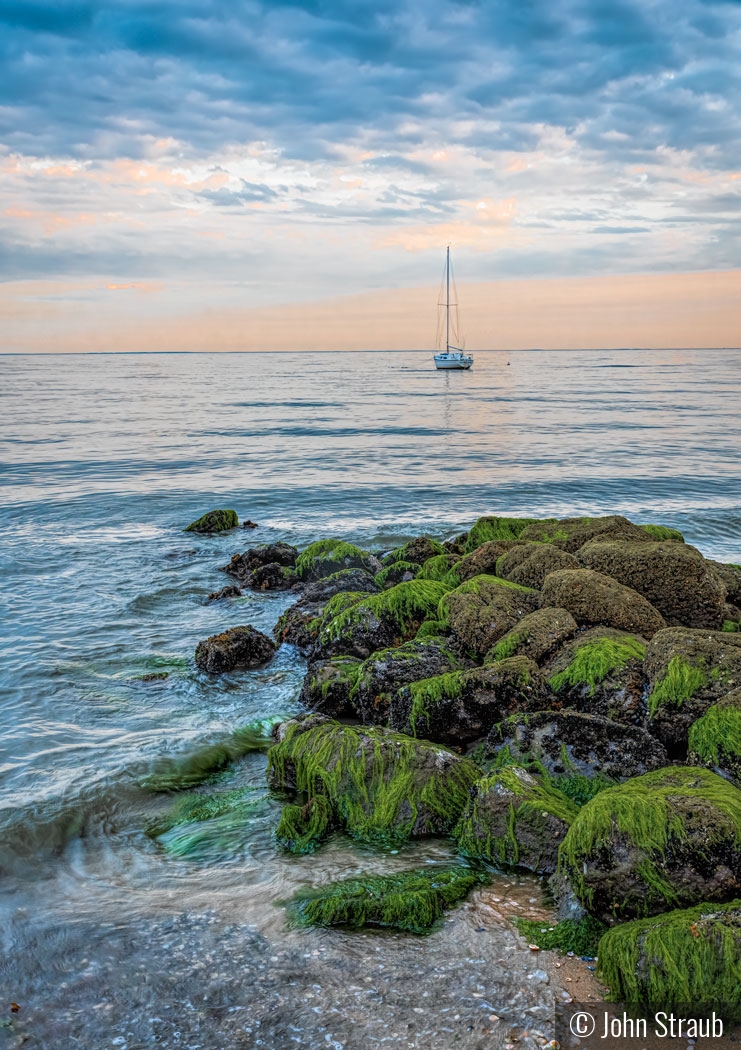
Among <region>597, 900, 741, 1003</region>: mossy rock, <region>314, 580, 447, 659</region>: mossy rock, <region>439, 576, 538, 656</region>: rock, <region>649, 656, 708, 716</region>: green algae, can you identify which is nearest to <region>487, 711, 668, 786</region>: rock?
<region>649, 656, 708, 716</region>: green algae

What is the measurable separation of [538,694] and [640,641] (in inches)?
48.6

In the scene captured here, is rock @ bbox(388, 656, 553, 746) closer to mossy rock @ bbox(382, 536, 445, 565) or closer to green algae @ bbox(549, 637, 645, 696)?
green algae @ bbox(549, 637, 645, 696)

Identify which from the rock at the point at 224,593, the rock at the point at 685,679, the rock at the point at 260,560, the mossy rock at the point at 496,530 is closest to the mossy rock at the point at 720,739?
the rock at the point at 685,679

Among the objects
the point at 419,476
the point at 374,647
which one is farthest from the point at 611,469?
the point at 374,647

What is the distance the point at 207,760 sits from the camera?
22.1ft

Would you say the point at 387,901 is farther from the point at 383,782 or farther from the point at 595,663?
the point at 595,663

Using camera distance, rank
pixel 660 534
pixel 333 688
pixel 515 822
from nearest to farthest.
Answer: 1. pixel 515 822
2. pixel 333 688
3. pixel 660 534

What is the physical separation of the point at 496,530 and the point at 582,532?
Result: 212 centimetres

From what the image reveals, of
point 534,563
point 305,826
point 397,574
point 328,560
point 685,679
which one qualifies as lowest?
Result: point 305,826

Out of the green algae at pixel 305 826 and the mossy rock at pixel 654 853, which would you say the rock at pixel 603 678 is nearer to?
the mossy rock at pixel 654 853

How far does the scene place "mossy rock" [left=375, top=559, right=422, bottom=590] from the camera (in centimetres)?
1092

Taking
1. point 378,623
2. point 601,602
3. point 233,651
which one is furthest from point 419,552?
point 601,602

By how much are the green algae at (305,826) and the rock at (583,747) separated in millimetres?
1489

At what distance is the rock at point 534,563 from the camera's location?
883 centimetres
